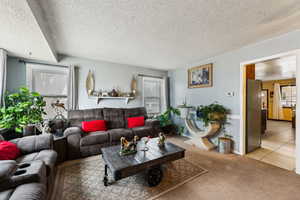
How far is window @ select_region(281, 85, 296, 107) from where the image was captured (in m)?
6.82

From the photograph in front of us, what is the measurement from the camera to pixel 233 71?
3.03 meters

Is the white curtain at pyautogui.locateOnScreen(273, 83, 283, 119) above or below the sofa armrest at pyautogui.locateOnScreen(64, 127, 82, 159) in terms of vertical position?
above

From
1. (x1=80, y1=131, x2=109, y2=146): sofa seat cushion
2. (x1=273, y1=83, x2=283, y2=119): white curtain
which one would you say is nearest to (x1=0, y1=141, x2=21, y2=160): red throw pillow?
(x1=80, y1=131, x2=109, y2=146): sofa seat cushion

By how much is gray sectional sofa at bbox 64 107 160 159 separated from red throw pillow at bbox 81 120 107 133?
0.42ft

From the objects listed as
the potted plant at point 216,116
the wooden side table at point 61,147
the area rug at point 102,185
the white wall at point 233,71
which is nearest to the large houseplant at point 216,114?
the potted plant at point 216,116

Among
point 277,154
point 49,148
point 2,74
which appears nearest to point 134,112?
point 49,148

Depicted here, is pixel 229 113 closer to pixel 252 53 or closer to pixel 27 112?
pixel 252 53

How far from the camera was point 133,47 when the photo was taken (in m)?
2.83

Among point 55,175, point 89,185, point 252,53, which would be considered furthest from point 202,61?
point 55,175

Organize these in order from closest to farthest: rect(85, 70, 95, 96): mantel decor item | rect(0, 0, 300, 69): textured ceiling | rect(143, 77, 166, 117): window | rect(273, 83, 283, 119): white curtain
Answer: rect(0, 0, 300, 69): textured ceiling < rect(85, 70, 95, 96): mantel decor item < rect(143, 77, 166, 117): window < rect(273, 83, 283, 119): white curtain

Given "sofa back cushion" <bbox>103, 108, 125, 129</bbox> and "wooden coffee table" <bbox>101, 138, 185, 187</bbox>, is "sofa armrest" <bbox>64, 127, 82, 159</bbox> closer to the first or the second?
"sofa back cushion" <bbox>103, 108, 125, 129</bbox>

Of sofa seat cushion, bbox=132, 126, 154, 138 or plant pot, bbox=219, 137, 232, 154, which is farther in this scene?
sofa seat cushion, bbox=132, 126, 154, 138

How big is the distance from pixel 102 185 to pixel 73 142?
127 cm

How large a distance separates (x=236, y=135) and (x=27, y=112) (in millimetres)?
4616
